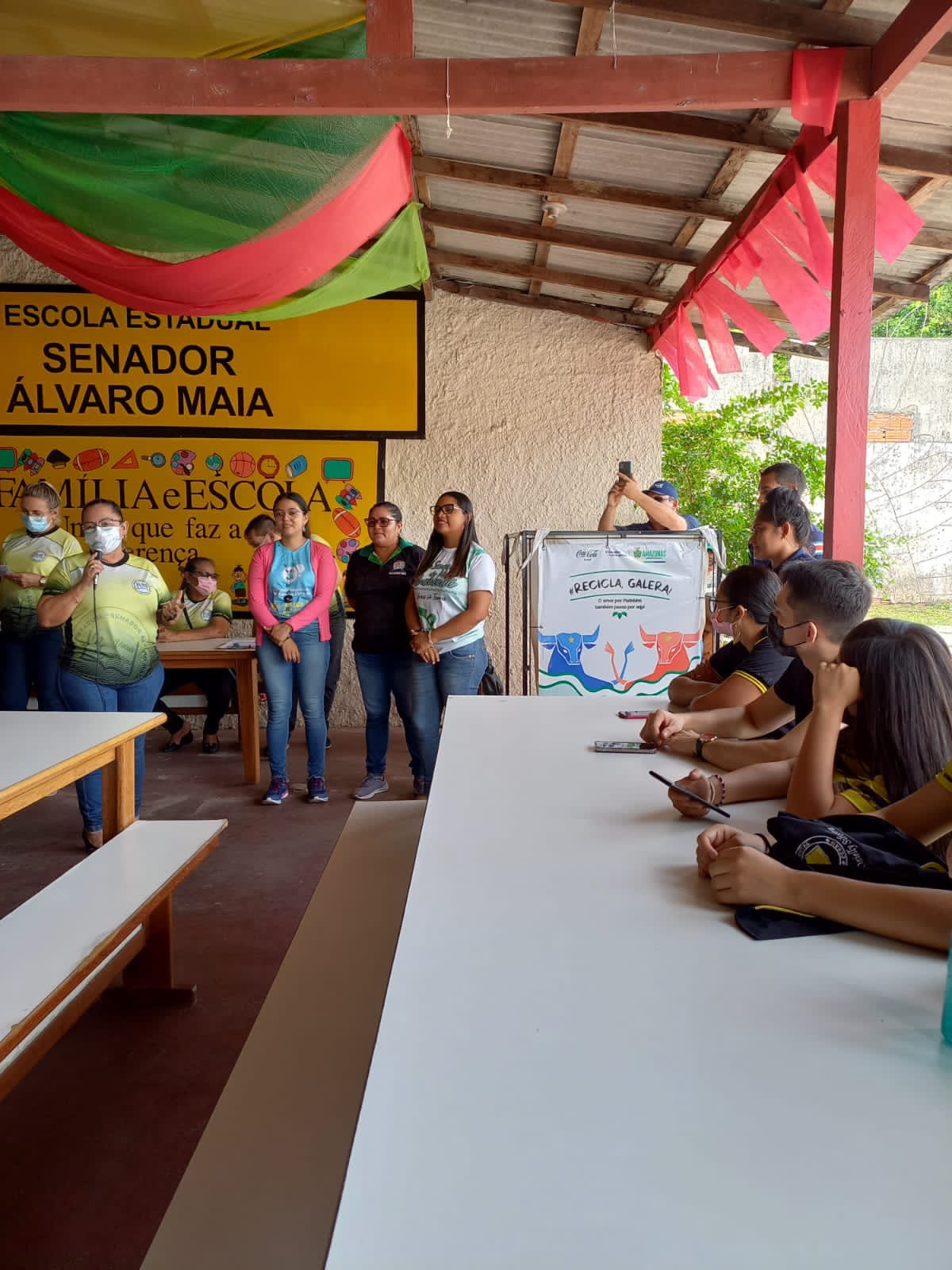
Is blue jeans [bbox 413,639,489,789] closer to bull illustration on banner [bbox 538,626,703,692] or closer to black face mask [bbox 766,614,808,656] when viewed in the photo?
bull illustration on banner [bbox 538,626,703,692]

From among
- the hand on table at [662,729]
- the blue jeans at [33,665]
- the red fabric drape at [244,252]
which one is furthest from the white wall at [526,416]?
the hand on table at [662,729]

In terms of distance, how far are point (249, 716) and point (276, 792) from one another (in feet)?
1.90

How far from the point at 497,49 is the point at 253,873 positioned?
3.05 meters

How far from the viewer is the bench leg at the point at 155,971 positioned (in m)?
2.37

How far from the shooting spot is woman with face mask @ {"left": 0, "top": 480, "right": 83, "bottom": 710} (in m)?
4.10

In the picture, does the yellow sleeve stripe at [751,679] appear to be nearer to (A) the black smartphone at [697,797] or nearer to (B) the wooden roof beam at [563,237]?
(A) the black smartphone at [697,797]

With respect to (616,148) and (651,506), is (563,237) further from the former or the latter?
(651,506)

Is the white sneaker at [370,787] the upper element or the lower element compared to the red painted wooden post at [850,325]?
lower

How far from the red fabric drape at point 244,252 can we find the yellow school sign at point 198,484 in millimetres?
2663

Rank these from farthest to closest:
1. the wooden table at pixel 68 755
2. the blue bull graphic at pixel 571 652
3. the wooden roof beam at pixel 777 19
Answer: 1. the blue bull graphic at pixel 571 652
2. the wooden roof beam at pixel 777 19
3. the wooden table at pixel 68 755

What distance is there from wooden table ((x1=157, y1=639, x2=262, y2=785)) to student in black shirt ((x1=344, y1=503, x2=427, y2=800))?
602mm

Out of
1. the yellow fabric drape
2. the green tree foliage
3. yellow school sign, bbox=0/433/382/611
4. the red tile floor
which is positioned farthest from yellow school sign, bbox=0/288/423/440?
the green tree foliage

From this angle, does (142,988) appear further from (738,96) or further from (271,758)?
(738,96)

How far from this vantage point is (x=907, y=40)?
2.35m
